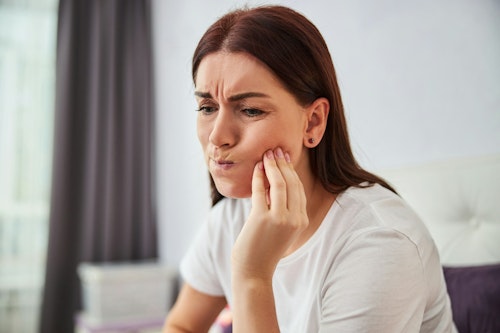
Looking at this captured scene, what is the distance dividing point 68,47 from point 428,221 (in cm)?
264

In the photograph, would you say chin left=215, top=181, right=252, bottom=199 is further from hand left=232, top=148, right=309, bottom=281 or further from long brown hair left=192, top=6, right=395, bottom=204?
long brown hair left=192, top=6, right=395, bottom=204

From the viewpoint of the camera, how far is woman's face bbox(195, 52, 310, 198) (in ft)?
2.93

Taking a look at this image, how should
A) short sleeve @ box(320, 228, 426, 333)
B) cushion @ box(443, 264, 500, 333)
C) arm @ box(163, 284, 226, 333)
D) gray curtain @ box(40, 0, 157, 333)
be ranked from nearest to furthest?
short sleeve @ box(320, 228, 426, 333), cushion @ box(443, 264, 500, 333), arm @ box(163, 284, 226, 333), gray curtain @ box(40, 0, 157, 333)

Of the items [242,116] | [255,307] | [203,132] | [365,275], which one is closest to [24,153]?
[203,132]

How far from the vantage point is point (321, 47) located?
0.93 metres

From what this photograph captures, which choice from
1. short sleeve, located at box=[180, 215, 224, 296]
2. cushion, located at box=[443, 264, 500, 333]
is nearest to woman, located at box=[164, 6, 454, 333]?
cushion, located at box=[443, 264, 500, 333]

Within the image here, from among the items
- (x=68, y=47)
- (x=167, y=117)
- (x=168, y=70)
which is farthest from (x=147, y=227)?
(x=68, y=47)

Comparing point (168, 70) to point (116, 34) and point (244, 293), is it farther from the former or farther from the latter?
point (244, 293)

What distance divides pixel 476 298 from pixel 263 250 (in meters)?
0.56

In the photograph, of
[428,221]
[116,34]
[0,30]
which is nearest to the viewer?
[428,221]

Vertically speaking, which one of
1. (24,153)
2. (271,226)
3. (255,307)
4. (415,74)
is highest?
Answer: (415,74)

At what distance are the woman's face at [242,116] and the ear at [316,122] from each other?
2 centimetres

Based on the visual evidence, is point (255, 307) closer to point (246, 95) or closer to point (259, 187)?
point (259, 187)

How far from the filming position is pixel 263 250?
0.85m
